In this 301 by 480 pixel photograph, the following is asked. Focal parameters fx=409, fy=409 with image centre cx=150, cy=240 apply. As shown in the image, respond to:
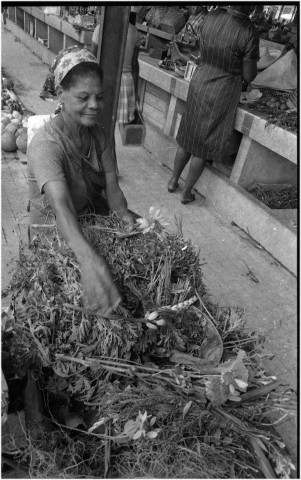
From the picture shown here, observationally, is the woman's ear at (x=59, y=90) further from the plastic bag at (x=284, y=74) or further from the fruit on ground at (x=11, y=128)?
the fruit on ground at (x=11, y=128)

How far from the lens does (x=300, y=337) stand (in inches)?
77.9

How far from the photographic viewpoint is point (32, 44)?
1120cm

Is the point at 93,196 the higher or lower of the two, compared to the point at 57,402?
higher

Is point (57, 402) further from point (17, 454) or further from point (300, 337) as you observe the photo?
point (300, 337)

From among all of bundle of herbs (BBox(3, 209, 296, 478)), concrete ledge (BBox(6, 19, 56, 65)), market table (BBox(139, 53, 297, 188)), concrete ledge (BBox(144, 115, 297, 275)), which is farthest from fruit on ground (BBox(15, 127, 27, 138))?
concrete ledge (BBox(6, 19, 56, 65))

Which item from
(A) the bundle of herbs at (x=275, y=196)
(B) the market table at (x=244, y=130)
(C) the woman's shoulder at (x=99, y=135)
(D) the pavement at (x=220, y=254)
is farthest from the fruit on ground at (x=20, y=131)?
(C) the woman's shoulder at (x=99, y=135)

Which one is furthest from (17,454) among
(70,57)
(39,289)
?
(70,57)

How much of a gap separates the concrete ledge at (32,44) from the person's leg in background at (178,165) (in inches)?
251

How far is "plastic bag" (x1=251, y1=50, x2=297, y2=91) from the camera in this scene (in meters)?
4.41

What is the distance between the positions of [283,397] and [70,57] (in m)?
1.70

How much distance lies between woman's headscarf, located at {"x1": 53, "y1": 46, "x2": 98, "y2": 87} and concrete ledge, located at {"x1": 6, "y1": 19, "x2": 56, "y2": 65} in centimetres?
862

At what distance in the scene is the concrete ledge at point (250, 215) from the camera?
3.85 meters

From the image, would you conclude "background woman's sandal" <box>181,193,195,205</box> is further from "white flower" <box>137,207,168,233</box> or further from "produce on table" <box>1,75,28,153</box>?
"white flower" <box>137,207,168,233</box>

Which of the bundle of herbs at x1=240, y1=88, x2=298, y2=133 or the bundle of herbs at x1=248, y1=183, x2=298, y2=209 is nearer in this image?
the bundle of herbs at x1=240, y1=88, x2=298, y2=133
